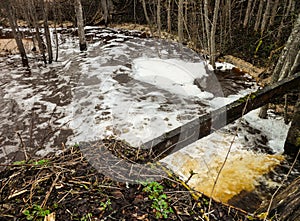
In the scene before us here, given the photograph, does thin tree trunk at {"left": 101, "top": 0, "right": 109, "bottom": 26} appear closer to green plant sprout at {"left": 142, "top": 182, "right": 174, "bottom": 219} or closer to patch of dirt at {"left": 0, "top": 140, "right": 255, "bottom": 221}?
patch of dirt at {"left": 0, "top": 140, "right": 255, "bottom": 221}

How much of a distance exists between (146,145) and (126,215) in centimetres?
125

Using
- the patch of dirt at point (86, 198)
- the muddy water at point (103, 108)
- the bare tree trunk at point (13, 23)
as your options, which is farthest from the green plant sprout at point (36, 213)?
the bare tree trunk at point (13, 23)

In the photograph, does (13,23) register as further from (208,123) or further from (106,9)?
(106,9)

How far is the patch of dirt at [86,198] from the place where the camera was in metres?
1.66

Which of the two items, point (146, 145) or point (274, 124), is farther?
point (274, 124)

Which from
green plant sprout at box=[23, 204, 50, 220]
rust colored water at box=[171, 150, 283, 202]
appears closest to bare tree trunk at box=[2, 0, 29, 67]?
rust colored water at box=[171, 150, 283, 202]

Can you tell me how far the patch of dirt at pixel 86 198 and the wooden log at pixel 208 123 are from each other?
2.45 feet

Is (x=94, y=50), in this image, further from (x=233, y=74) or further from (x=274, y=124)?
(x=274, y=124)

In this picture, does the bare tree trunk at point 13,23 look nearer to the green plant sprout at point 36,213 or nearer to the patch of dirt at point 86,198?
the patch of dirt at point 86,198

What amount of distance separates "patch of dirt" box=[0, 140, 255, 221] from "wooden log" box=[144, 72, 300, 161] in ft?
2.45

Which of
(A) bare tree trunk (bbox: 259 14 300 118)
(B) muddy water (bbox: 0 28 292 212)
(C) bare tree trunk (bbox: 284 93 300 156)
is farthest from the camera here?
(B) muddy water (bbox: 0 28 292 212)

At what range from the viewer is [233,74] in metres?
Result: 10.4

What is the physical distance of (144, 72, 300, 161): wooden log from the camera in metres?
2.91

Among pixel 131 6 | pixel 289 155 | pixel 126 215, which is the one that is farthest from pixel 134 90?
pixel 131 6
